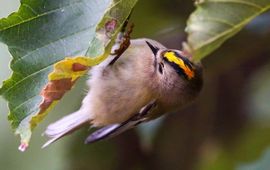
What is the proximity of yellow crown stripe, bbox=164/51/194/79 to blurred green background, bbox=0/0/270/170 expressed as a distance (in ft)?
1.63

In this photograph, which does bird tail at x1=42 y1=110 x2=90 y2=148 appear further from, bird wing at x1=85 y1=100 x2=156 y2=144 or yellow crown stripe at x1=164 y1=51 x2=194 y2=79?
yellow crown stripe at x1=164 y1=51 x2=194 y2=79

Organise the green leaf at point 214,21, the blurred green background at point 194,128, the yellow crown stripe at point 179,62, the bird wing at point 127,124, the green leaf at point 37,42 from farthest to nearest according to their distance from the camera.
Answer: the blurred green background at point 194,128 < the bird wing at point 127,124 < the yellow crown stripe at point 179,62 < the green leaf at point 37,42 < the green leaf at point 214,21

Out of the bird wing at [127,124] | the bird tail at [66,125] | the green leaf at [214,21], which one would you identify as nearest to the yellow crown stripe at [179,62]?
the bird wing at [127,124]

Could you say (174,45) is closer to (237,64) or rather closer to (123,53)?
(237,64)

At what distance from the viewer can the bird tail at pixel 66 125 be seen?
2.50 m

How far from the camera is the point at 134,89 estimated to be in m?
2.49

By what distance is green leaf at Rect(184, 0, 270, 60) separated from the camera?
1.43 metres

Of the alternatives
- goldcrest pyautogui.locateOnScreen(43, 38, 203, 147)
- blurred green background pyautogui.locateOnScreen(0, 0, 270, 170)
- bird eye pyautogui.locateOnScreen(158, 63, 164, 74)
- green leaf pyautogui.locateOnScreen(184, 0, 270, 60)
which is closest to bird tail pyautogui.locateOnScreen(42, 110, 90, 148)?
goldcrest pyautogui.locateOnScreen(43, 38, 203, 147)

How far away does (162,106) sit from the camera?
8.18 feet

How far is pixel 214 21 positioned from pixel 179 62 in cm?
86

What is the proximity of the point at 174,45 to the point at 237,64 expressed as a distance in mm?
284

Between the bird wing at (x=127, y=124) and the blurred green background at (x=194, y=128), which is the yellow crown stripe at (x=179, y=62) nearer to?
the bird wing at (x=127, y=124)

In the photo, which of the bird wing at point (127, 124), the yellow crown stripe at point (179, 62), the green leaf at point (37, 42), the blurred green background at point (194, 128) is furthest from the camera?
the blurred green background at point (194, 128)

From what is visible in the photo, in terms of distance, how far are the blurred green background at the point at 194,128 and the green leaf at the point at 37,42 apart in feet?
2.79
